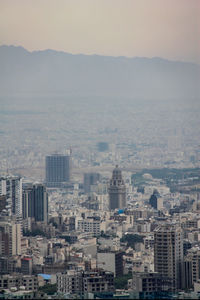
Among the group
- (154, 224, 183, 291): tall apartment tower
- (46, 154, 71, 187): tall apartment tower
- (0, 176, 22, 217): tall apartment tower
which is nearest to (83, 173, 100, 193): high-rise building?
(46, 154, 71, 187): tall apartment tower

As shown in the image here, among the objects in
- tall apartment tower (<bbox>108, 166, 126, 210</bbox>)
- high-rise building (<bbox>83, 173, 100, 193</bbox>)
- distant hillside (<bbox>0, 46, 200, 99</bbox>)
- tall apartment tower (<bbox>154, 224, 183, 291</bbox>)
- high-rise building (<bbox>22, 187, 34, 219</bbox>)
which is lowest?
tall apartment tower (<bbox>154, 224, 183, 291</bbox>)

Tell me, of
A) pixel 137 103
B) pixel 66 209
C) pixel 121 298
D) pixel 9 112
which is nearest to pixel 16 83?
pixel 9 112

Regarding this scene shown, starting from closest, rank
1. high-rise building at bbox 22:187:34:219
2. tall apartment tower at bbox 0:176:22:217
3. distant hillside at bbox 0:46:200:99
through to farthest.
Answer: high-rise building at bbox 22:187:34:219
tall apartment tower at bbox 0:176:22:217
distant hillside at bbox 0:46:200:99

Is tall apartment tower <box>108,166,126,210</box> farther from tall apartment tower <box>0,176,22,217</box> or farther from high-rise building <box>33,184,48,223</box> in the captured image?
tall apartment tower <box>0,176,22,217</box>

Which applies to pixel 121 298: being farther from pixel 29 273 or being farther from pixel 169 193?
pixel 169 193

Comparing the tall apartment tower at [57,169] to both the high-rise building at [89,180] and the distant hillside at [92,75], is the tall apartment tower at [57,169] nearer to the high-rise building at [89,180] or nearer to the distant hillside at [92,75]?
the high-rise building at [89,180]

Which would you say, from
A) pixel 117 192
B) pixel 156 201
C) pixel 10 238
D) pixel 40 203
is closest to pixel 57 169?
pixel 117 192
